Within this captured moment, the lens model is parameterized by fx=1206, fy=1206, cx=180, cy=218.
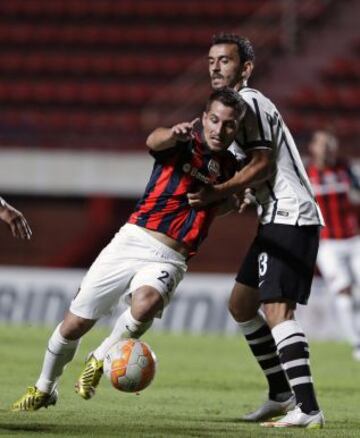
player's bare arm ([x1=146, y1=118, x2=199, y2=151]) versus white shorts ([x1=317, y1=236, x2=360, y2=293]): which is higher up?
player's bare arm ([x1=146, y1=118, x2=199, y2=151])

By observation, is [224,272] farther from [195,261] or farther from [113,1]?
[113,1]

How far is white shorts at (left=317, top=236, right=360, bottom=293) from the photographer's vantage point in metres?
12.5

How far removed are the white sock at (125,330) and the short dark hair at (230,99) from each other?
3.96 ft

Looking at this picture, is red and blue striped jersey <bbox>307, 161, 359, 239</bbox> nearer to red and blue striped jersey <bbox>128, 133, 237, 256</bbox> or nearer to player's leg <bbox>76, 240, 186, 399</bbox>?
red and blue striped jersey <bbox>128, 133, 237, 256</bbox>

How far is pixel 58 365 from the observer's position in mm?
6547

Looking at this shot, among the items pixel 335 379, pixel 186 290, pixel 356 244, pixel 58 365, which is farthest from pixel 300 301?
pixel 186 290

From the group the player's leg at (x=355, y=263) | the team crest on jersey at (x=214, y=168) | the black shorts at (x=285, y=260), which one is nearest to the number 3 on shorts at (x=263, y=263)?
the black shorts at (x=285, y=260)

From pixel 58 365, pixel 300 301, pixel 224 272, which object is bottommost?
pixel 224 272

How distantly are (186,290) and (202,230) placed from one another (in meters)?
9.06

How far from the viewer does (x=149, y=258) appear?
649 cm

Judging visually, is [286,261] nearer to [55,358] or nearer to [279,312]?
[279,312]

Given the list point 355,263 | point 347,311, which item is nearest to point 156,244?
point 355,263

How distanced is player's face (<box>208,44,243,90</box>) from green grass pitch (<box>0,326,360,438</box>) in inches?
73.1

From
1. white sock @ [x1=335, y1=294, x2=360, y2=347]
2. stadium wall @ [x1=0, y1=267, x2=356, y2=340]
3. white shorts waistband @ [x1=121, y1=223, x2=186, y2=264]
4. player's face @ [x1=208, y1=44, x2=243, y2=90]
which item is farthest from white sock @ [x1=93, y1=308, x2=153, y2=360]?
stadium wall @ [x1=0, y1=267, x2=356, y2=340]
